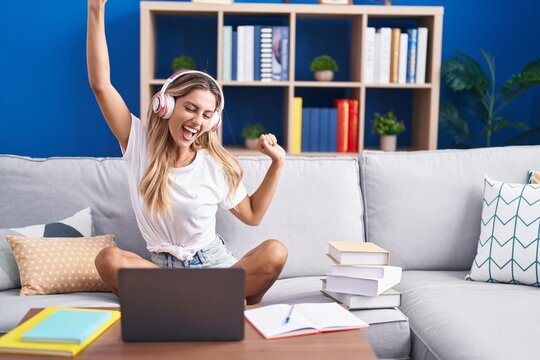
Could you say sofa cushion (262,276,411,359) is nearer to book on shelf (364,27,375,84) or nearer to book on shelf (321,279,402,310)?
book on shelf (321,279,402,310)

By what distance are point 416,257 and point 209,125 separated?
0.91 metres

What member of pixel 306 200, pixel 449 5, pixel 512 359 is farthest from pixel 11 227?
pixel 449 5

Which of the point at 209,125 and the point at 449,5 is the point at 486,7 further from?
the point at 209,125

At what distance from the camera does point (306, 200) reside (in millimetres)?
2309

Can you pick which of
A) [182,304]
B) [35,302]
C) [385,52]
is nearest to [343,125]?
[385,52]

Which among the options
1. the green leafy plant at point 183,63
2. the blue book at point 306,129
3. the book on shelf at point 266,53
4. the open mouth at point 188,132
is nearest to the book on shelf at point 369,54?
the blue book at point 306,129

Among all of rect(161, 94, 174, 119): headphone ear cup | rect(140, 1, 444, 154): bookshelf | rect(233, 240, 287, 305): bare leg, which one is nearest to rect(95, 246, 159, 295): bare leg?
rect(233, 240, 287, 305): bare leg

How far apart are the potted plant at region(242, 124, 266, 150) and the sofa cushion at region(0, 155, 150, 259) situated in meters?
1.26

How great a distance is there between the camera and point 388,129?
3543 millimetres

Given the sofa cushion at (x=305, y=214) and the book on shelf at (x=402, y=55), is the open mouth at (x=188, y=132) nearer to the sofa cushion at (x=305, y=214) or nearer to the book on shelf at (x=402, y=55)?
the sofa cushion at (x=305, y=214)

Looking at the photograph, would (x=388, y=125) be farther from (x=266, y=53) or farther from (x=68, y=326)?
(x=68, y=326)

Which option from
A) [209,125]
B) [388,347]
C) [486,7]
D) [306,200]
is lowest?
[388,347]

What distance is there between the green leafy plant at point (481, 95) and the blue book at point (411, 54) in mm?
157

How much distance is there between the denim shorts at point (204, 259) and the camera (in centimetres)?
196
